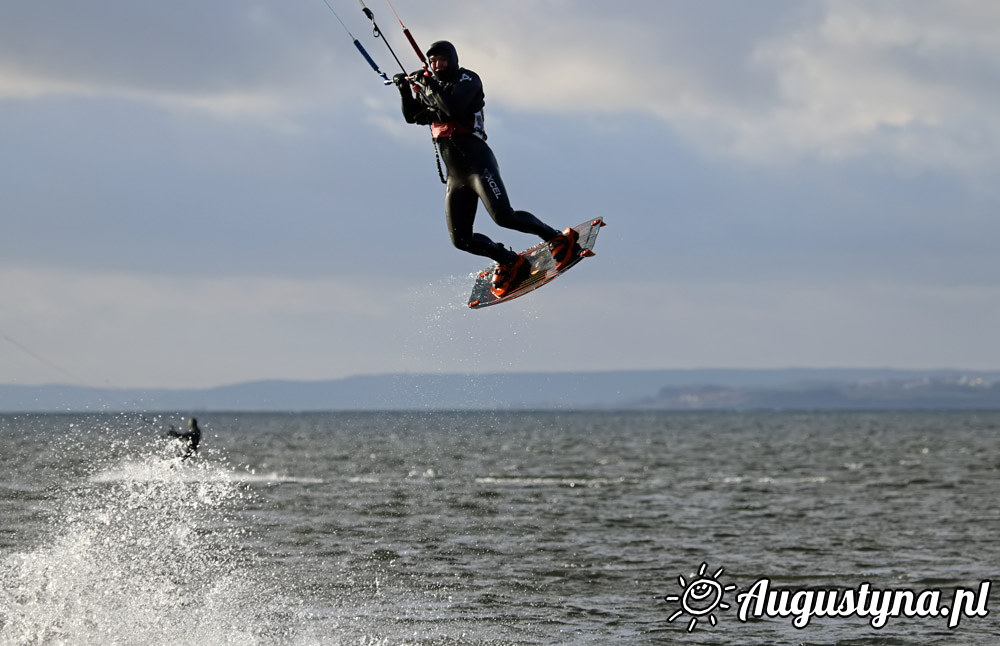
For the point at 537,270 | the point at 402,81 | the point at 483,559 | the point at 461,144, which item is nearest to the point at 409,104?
the point at 402,81

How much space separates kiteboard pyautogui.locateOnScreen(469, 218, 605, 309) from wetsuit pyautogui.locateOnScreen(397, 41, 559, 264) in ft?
1.69

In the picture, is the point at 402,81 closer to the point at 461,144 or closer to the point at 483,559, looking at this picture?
the point at 461,144

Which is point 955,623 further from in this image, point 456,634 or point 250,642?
point 250,642

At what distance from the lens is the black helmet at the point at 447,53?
47.9 ft

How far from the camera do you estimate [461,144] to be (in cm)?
1502

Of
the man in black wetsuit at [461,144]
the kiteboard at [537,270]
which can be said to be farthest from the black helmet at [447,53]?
the kiteboard at [537,270]

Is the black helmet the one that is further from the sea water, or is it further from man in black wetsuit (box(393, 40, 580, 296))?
the sea water

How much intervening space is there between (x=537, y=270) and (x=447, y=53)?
3218 millimetres

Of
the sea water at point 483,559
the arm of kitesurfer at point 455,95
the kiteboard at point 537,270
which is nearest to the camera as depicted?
the arm of kitesurfer at point 455,95

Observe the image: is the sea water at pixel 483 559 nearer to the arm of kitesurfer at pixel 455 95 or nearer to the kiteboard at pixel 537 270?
the kiteboard at pixel 537 270

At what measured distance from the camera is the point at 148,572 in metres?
22.0

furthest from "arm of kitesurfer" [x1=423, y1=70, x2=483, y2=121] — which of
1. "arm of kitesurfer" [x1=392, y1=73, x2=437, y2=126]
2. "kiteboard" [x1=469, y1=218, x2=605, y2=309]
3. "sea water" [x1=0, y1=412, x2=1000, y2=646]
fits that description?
"sea water" [x1=0, y1=412, x2=1000, y2=646]

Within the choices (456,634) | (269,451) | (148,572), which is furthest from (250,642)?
(269,451)

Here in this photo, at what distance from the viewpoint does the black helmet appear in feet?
47.9
